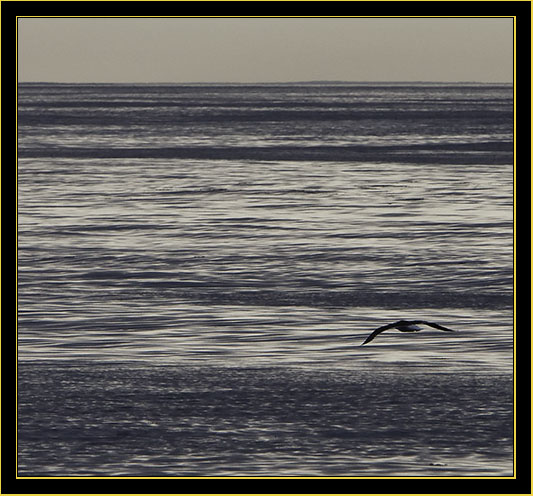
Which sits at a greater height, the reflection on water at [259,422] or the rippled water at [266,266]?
the rippled water at [266,266]

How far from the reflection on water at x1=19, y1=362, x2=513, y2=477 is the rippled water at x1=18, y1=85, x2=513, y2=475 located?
83 mm

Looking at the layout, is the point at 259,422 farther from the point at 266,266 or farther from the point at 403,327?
the point at 266,266

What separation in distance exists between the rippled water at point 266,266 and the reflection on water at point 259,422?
0.08 m

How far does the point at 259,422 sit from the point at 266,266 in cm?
772

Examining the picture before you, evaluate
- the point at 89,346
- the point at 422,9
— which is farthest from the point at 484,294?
the point at 422,9

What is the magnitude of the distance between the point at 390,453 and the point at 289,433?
0.88 meters

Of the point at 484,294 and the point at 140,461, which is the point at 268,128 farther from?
the point at 140,461

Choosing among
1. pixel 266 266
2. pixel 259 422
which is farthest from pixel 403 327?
pixel 266 266

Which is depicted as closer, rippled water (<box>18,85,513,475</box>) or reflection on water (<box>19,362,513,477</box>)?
reflection on water (<box>19,362,513,477</box>)

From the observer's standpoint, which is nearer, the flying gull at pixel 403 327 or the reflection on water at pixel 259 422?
the reflection on water at pixel 259 422

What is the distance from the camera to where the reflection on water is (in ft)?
32.3

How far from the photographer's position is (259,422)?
10.8m

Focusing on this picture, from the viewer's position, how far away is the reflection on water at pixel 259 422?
9836 millimetres

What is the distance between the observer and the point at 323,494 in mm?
7656
